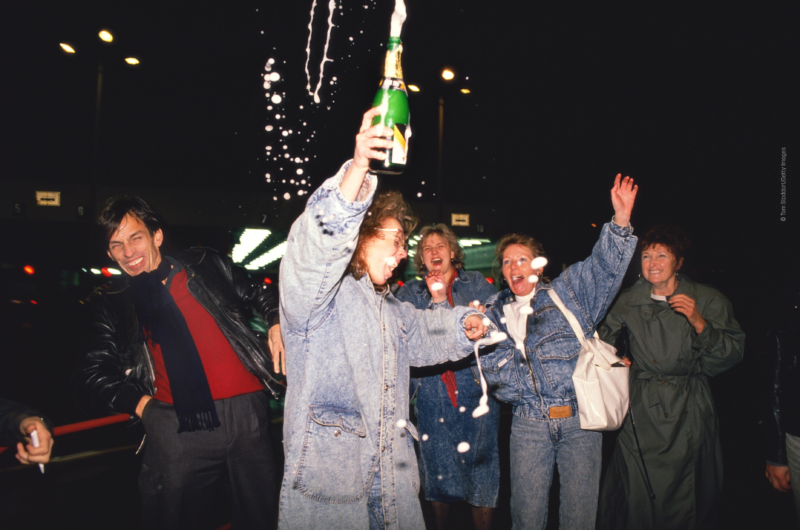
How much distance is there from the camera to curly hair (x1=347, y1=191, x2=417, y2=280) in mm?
1912

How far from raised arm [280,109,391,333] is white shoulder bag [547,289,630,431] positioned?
1.98m

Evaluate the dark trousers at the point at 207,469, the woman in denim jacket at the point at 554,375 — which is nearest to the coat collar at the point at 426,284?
the woman in denim jacket at the point at 554,375

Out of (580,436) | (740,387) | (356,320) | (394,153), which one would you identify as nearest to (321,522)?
(356,320)

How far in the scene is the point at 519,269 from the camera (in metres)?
3.11

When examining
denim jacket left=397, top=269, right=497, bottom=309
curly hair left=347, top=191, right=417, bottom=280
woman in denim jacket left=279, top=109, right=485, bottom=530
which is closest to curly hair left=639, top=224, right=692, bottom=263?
denim jacket left=397, top=269, right=497, bottom=309

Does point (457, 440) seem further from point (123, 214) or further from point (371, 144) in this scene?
point (123, 214)

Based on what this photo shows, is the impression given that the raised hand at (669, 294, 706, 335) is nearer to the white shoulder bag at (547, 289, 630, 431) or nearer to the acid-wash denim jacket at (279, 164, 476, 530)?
the white shoulder bag at (547, 289, 630, 431)

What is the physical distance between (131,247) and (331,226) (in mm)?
1945

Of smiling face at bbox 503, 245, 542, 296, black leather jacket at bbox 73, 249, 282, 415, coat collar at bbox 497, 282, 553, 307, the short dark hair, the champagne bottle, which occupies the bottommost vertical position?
black leather jacket at bbox 73, 249, 282, 415

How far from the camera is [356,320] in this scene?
180cm

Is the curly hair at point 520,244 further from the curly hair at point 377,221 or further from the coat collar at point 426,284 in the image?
the curly hair at point 377,221

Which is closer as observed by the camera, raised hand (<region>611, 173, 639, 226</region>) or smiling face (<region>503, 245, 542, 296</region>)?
raised hand (<region>611, 173, 639, 226</region>)

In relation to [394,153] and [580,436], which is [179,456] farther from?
[580,436]

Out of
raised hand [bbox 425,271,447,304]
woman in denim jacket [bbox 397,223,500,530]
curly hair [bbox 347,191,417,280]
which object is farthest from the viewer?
raised hand [bbox 425,271,447,304]
